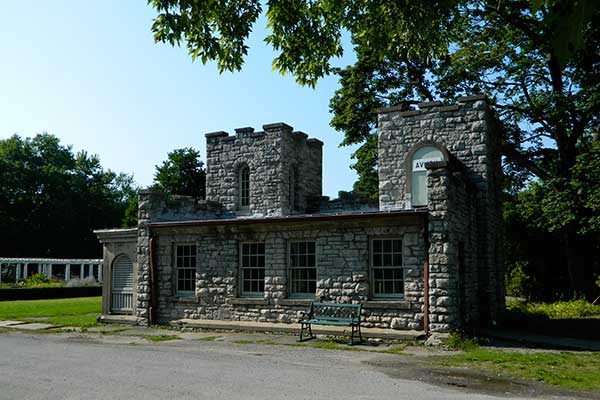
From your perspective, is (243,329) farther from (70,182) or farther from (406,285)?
(70,182)

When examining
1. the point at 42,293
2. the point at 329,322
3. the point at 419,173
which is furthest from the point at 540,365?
the point at 42,293

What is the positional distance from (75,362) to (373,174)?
18223 millimetres

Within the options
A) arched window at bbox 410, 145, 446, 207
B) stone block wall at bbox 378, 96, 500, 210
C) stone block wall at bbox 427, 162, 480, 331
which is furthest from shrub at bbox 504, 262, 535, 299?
stone block wall at bbox 427, 162, 480, 331

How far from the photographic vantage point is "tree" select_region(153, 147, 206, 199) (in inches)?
1490

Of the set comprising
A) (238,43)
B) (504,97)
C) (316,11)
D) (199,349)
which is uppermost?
(504,97)

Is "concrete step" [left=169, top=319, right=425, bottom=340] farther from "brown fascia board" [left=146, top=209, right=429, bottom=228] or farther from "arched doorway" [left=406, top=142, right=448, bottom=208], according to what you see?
"arched doorway" [left=406, top=142, right=448, bottom=208]

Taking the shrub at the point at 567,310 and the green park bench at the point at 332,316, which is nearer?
the green park bench at the point at 332,316

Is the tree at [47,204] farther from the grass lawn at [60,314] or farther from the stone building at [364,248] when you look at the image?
the stone building at [364,248]

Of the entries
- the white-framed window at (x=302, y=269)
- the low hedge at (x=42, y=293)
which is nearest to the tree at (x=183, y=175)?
the low hedge at (x=42, y=293)

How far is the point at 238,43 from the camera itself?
28.3 ft

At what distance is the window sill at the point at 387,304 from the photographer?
13883mm

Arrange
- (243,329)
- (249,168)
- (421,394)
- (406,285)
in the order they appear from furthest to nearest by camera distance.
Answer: (249,168)
(243,329)
(406,285)
(421,394)

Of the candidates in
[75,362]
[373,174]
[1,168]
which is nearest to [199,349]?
[75,362]

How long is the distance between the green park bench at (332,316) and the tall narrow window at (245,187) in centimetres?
866
